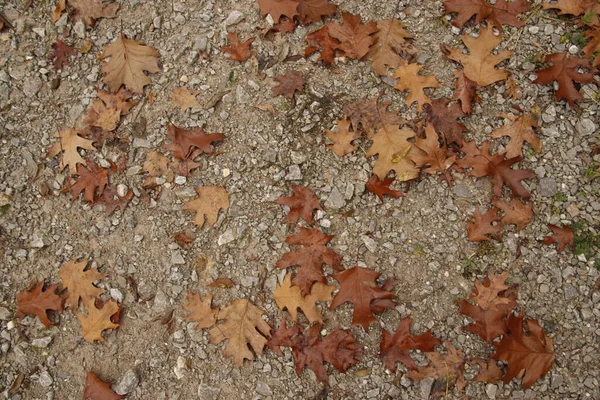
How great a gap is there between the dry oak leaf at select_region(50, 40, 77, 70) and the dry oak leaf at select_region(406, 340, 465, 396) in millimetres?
3484

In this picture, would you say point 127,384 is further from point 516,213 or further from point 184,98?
point 516,213

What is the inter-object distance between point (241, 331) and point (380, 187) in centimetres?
132

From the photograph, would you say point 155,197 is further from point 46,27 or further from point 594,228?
point 594,228

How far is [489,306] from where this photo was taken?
3.15 metres

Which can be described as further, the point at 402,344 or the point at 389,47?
the point at 389,47

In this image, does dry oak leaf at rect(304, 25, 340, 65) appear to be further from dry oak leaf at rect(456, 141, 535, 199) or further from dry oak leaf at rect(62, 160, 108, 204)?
dry oak leaf at rect(62, 160, 108, 204)

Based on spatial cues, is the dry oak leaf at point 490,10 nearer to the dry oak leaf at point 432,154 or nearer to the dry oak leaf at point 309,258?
the dry oak leaf at point 432,154

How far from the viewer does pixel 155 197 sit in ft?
11.8

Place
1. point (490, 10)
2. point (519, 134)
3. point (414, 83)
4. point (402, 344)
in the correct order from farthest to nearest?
point (490, 10)
point (414, 83)
point (519, 134)
point (402, 344)

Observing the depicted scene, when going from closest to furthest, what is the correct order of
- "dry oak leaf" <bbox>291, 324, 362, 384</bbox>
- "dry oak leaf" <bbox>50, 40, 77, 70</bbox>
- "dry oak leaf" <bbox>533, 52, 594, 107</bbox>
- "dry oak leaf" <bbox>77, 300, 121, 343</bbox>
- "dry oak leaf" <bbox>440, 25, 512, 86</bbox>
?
"dry oak leaf" <bbox>291, 324, 362, 384</bbox>
"dry oak leaf" <bbox>77, 300, 121, 343</bbox>
"dry oak leaf" <bbox>533, 52, 594, 107</bbox>
"dry oak leaf" <bbox>440, 25, 512, 86</bbox>
"dry oak leaf" <bbox>50, 40, 77, 70</bbox>

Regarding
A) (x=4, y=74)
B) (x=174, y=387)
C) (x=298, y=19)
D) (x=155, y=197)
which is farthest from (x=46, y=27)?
(x=174, y=387)

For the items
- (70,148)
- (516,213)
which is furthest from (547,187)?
(70,148)

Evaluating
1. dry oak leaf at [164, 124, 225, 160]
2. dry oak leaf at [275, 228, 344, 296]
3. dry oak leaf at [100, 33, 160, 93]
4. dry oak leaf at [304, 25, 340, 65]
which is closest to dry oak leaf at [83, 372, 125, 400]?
dry oak leaf at [275, 228, 344, 296]

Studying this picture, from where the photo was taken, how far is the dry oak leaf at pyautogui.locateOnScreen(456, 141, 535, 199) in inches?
130
